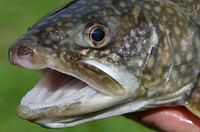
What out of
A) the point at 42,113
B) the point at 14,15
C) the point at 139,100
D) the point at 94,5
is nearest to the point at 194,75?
the point at 139,100

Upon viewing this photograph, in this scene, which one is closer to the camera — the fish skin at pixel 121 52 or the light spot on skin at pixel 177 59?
the fish skin at pixel 121 52

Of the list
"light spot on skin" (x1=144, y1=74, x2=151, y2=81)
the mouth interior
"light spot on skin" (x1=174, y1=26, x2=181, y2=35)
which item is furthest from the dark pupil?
"light spot on skin" (x1=174, y1=26, x2=181, y2=35)

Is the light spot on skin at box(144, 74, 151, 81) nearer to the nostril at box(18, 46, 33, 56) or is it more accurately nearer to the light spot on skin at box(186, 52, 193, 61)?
the light spot on skin at box(186, 52, 193, 61)

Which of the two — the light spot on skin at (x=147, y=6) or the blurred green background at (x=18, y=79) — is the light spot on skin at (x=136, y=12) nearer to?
the light spot on skin at (x=147, y=6)

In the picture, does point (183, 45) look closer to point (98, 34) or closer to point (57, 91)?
point (98, 34)

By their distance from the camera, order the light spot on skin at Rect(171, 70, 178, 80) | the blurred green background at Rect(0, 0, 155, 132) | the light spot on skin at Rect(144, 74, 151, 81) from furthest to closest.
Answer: the blurred green background at Rect(0, 0, 155, 132) < the light spot on skin at Rect(171, 70, 178, 80) < the light spot on skin at Rect(144, 74, 151, 81)

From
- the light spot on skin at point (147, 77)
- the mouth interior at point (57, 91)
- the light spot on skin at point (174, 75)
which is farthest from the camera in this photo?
the light spot on skin at point (174, 75)

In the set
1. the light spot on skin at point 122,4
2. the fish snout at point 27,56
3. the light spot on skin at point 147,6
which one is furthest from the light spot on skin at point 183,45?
the fish snout at point 27,56
